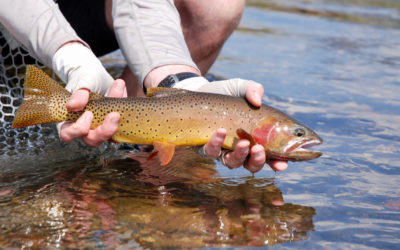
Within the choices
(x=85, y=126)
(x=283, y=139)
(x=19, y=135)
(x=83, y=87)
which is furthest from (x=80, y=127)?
(x=19, y=135)

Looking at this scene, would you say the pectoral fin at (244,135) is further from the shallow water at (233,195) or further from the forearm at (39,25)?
the forearm at (39,25)

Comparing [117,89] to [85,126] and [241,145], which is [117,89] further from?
[241,145]

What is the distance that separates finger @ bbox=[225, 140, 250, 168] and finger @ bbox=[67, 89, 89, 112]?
809 mm

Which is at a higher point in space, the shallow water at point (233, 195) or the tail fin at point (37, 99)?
the tail fin at point (37, 99)

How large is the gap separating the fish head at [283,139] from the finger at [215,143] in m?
0.21

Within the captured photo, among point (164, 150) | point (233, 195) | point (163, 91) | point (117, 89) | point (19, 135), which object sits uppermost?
point (163, 91)

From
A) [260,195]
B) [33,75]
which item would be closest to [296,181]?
[260,195]

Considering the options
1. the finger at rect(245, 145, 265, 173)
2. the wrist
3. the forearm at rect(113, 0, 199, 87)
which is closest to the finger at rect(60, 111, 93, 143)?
the wrist

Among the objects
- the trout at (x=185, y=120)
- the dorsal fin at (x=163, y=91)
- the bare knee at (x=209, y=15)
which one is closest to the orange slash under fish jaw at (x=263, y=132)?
the trout at (x=185, y=120)

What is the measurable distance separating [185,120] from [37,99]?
810 mm

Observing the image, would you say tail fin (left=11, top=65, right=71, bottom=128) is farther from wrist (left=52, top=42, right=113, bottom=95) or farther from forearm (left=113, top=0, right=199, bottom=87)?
forearm (left=113, top=0, right=199, bottom=87)

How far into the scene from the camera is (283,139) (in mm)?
2779

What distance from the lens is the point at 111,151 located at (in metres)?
3.65

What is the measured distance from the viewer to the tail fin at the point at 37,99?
110 inches
